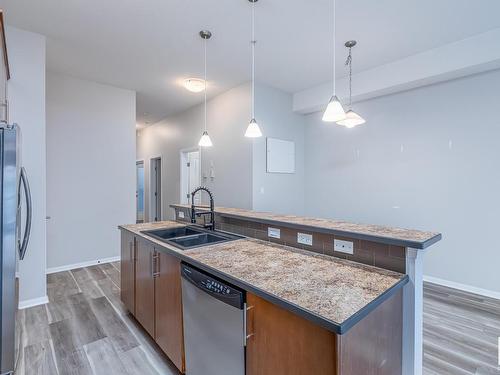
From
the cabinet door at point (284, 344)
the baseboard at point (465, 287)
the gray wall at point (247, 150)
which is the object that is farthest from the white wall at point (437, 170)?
the cabinet door at point (284, 344)

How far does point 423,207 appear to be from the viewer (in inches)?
142

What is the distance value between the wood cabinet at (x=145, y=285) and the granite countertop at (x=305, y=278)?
11.2 inches

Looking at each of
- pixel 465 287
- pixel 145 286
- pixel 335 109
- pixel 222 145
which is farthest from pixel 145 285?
pixel 465 287

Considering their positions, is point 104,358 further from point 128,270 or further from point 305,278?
point 305,278

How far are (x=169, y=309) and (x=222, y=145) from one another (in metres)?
3.41

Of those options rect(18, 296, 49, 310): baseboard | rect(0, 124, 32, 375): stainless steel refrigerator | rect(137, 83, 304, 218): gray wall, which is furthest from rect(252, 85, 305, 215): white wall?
rect(0, 124, 32, 375): stainless steel refrigerator

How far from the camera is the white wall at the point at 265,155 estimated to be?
14.1 ft

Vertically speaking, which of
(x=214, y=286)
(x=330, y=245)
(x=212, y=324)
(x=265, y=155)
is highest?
(x=265, y=155)

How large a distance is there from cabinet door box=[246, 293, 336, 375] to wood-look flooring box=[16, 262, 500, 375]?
103cm

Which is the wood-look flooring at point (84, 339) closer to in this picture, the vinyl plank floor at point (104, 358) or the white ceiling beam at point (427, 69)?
the vinyl plank floor at point (104, 358)

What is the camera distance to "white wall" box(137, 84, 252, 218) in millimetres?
4355

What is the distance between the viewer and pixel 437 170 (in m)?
3.48

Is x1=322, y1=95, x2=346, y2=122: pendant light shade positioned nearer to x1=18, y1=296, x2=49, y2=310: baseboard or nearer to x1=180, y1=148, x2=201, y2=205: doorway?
x1=18, y1=296, x2=49, y2=310: baseboard

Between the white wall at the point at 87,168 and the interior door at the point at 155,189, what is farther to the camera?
the interior door at the point at 155,189
